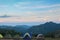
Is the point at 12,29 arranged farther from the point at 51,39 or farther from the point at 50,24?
the point at 51,39

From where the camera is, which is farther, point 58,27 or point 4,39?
point 58,27

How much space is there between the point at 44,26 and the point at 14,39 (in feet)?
18.1

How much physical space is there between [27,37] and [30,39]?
15 cm

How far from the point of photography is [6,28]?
10.9 metres

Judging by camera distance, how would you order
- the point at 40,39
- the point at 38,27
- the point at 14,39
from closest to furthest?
the point at 40,39, the point at 14,39, the point at 38,27

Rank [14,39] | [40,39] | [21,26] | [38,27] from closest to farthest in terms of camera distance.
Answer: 1. [40,39]
2. [14,39]
3. [21,26]
4. [38,27]

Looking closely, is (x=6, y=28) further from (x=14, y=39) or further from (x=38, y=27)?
(x=14, y=39)

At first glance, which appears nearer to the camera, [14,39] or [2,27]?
[14,39]

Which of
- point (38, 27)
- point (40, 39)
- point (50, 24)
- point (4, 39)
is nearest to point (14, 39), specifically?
point (4, 39)

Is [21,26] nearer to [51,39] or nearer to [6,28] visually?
[6,28]

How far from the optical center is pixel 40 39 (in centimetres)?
584

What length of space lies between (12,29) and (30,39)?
497 cm

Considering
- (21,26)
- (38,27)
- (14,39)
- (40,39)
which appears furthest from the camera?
(38,27)

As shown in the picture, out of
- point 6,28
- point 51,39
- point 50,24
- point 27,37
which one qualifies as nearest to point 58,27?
point 50,24
